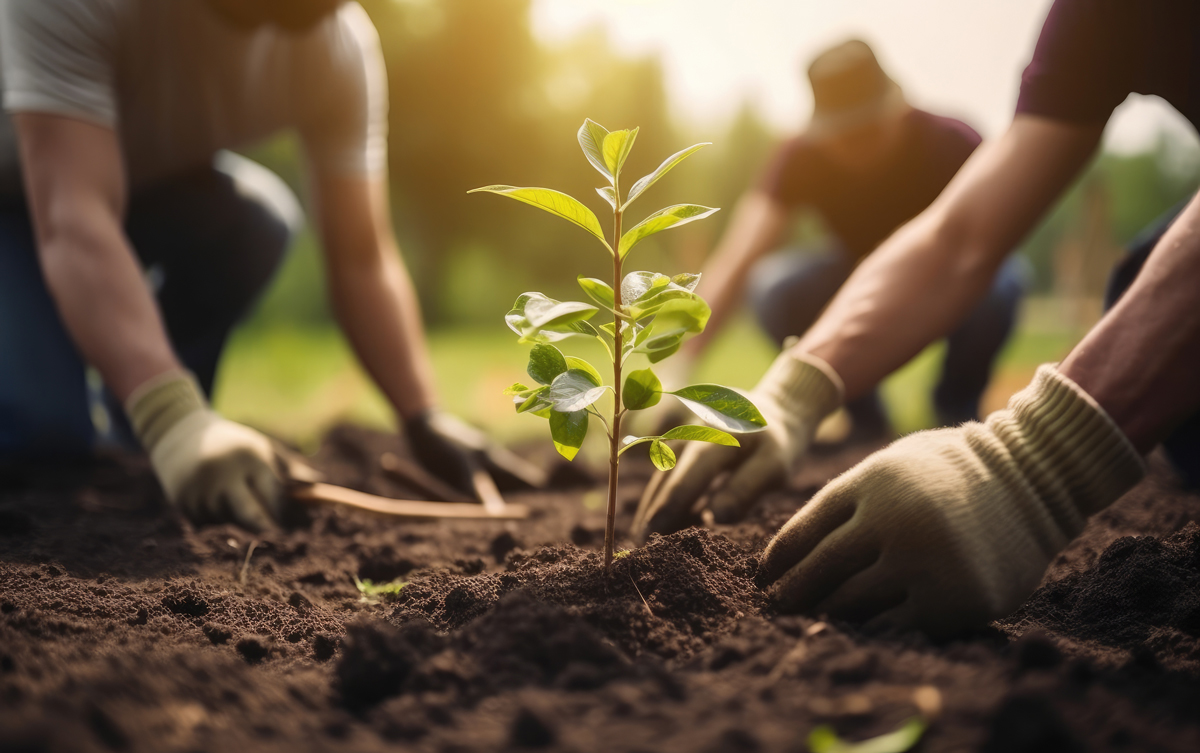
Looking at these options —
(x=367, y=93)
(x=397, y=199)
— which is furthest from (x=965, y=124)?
(x=397, y=199)

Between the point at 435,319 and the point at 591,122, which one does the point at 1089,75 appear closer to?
the point at 591,122

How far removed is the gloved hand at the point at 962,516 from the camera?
109cm

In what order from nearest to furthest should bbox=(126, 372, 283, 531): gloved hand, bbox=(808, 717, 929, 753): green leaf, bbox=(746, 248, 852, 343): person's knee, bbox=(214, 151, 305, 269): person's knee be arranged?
1. bbox=(808, 717, 929, 753): green leaf
2. bbox=(126, 372, 283, 531): gloved hand
3. bbox=(214, 151, 305, 269): person's knee
4. bbox=(746, 248, 852, 343): person's knee

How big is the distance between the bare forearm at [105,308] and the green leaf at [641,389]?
60.9 inches

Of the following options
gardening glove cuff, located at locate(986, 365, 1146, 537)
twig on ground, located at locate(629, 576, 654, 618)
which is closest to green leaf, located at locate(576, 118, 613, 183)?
twig on ground, located at locate(629, 576, 654, 618)

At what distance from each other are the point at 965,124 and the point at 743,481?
9.67ft

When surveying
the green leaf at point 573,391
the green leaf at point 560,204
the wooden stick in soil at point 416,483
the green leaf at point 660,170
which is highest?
the green leaf at point 660,170

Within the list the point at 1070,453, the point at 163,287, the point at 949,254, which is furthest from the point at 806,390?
the point at 163,287

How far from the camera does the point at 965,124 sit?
12.0 ft

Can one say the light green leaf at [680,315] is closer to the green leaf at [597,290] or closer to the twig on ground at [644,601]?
the green leaf at [597,290]

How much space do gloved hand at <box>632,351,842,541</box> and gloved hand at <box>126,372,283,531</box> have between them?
3.39ft

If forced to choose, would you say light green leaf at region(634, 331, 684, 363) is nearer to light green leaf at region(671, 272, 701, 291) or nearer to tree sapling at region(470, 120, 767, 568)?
tree sapling at region(470, 120, 767, 568)

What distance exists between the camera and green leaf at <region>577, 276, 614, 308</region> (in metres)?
1.06

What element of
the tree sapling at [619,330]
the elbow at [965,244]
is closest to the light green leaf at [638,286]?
the tree sapling at [619,330]
